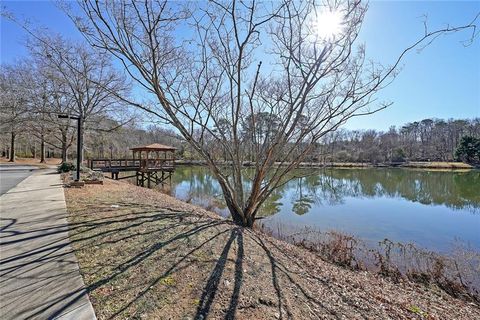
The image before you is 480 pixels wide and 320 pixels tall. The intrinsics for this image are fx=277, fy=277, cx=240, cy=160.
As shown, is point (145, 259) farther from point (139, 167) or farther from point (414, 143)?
point (414, 143)

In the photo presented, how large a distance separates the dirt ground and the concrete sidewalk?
6.1 inches

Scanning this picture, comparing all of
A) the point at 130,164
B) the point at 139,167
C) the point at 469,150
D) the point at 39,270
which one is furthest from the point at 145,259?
the point at 469,150

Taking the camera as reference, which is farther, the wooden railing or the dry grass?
the wooden railing

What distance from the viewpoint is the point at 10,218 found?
5648 millimetres

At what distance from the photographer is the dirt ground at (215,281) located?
283 cm

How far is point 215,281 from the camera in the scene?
3.35 metres

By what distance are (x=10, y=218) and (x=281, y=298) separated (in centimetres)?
572

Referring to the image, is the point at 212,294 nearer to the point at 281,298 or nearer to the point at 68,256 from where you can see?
the point at 281,298

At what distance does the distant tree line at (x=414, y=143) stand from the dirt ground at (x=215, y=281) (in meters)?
43.4

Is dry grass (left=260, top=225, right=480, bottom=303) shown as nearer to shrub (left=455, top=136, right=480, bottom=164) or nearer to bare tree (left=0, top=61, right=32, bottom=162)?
bare tree (left=0, top=61, right=32, bottom=162)

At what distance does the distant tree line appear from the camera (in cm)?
5134

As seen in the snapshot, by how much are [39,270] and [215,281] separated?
210cm

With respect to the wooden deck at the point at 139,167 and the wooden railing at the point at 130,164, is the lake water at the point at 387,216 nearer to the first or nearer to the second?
the wooden deck at the point at 139,167

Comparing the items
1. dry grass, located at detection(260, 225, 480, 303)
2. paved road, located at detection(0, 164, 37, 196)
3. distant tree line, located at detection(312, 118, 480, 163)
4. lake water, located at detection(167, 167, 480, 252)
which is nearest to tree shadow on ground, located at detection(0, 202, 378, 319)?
dry grass, located at detection(260, 225, 480, 303)
